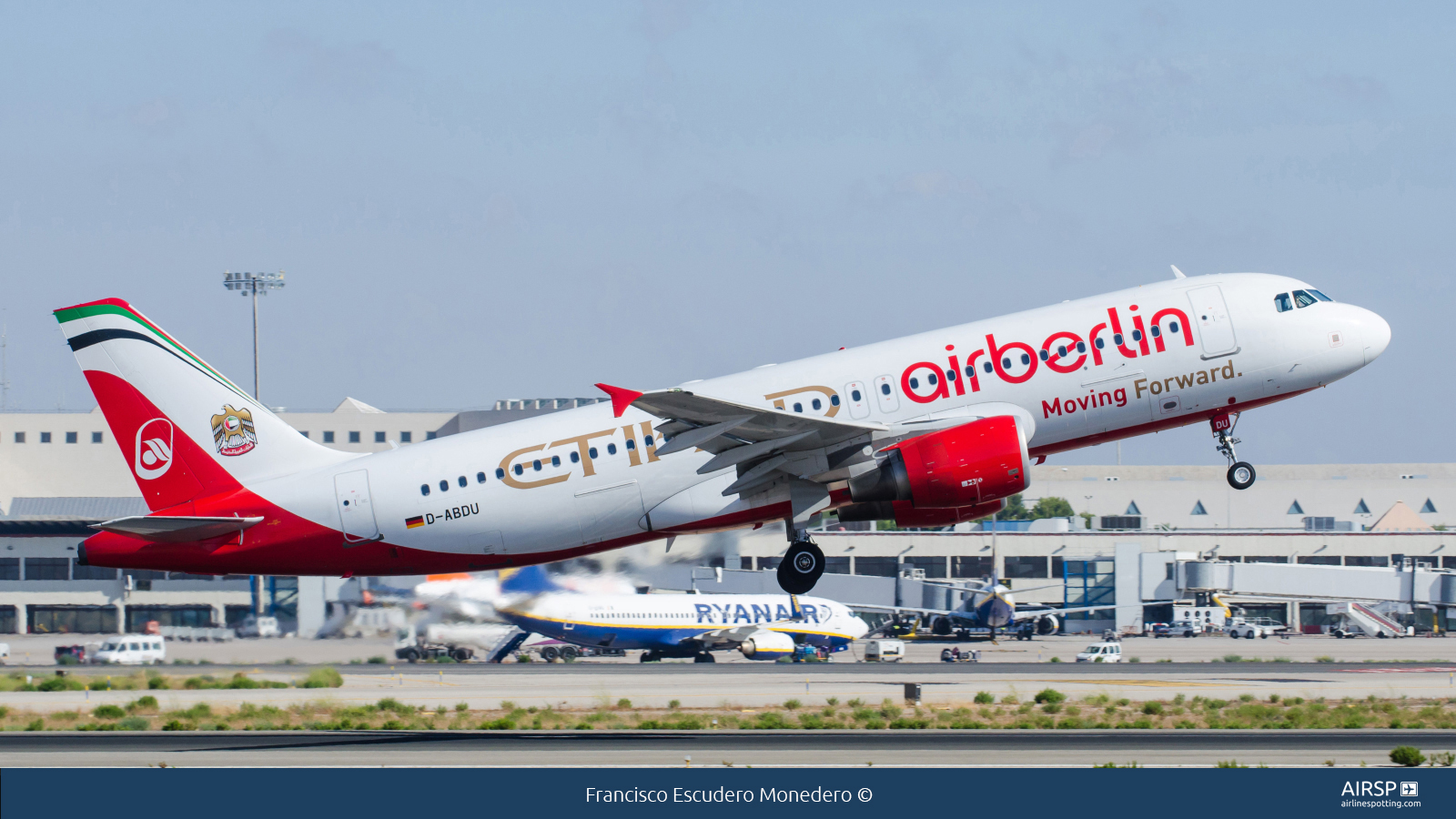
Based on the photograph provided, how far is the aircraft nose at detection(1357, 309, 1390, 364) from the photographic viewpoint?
114 ft

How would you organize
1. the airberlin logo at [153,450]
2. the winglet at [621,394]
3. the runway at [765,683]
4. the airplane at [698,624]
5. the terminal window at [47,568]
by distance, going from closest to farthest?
the winglet at [621,394] → the airberlin logo at [153,450] → the runway at [765,683] → the airplane at [698,624] → the terminal window at [47,568]

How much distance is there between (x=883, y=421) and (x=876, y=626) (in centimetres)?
5819

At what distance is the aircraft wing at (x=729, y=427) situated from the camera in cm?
2980

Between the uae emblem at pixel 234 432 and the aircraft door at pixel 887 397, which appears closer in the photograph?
the aircraft door at pixel 887 397

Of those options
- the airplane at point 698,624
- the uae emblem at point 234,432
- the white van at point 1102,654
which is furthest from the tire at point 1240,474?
the white van at point 1102,654

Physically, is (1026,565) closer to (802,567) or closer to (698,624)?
(698,624)

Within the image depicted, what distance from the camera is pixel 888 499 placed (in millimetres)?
32844

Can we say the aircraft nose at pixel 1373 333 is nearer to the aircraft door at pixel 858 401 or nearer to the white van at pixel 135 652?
the aircraft door at pixel 858 401

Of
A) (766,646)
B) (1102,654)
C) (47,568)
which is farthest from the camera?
(47,568)

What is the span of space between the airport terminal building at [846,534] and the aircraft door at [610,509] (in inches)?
526

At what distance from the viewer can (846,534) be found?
98438 mm

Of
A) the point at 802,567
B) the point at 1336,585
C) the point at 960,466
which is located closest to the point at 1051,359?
the point at 960,466

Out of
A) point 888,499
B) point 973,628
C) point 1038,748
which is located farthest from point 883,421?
point 973,628

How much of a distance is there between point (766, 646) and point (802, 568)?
1509 inches
